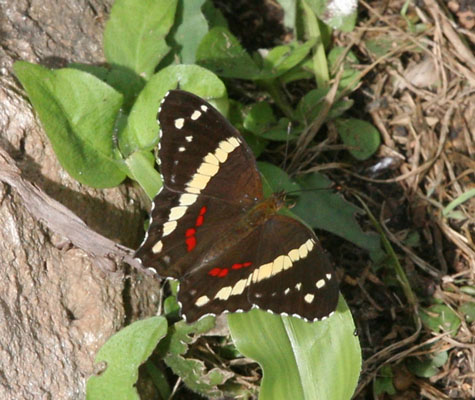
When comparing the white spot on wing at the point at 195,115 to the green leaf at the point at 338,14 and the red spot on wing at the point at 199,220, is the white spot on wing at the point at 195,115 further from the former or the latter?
the green leaf at the point at 338,14

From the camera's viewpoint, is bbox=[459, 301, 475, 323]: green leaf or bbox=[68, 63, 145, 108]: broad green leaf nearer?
bbox=[68, 63, 145, 108]: broad green leaf

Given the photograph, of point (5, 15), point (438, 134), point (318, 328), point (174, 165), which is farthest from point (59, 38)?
point (438, 134)

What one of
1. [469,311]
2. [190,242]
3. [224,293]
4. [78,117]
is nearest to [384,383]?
[469,311]

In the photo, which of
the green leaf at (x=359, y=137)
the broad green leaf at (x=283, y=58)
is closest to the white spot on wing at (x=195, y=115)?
the broad green leaf at (x=283, y=58)

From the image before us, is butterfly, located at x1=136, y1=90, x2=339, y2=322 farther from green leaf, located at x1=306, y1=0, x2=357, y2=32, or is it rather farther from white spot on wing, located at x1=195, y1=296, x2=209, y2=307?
green leaf, located at x1=306, y1=0, x2=357, y2=32

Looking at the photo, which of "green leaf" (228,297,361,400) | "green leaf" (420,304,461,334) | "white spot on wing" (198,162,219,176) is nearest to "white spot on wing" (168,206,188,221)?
"white spot on wing" (198,162,219,176)

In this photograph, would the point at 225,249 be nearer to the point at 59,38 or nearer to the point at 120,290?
the point at 120,290
